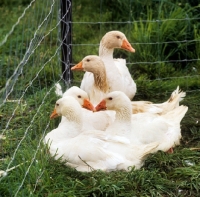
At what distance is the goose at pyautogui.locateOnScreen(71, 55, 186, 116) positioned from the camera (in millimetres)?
5836

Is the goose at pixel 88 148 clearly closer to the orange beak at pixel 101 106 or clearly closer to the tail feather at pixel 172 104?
the orange beak at pixel 101 106

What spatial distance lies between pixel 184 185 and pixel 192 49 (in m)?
2.90

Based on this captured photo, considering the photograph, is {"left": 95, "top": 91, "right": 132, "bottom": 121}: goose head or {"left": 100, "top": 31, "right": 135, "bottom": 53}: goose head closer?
{"left": 95, "top": 91, "right": 132, "bottom": 121}: goose head

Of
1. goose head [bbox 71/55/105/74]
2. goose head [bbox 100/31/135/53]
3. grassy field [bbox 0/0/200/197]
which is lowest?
grassy field [bbox 0/0/200/197]

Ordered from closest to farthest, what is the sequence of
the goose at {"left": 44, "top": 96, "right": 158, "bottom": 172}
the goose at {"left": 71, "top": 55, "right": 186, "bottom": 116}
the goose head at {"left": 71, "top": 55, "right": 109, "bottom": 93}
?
the goose at {"left": 44, "top": 96, "right": 158, "bottom": 172}, the goose at {"left": 71, "top": 55, "right": 186, "bottom": 116}, the goose head at {"left": 71, "top": 55, "right": 109, "bottom": 93}

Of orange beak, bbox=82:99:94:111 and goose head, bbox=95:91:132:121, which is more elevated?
goose head, bbox=95:91:132:121

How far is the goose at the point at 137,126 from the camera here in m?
5.33

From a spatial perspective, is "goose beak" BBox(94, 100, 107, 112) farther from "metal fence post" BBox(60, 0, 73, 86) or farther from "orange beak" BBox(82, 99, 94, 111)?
"metal fence post" BBox(60, 0, 73, 86)

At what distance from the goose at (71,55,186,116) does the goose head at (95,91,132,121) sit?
0.47 meters

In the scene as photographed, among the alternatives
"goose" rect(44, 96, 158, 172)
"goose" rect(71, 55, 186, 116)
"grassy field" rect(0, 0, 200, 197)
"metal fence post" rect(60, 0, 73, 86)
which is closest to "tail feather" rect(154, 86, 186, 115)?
"goose" rect(71, 55, 186, 116)

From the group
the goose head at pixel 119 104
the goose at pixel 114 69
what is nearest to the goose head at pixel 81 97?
the goose head at pixel 119 104

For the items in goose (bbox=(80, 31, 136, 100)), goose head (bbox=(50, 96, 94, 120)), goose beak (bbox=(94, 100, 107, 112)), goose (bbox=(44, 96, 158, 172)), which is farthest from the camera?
goose (bbox=(80, 31, 136, 100))

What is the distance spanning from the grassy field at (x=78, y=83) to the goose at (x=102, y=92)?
30 cm

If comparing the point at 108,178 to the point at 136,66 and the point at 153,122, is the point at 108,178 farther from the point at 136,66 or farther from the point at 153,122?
the point at 136,66
